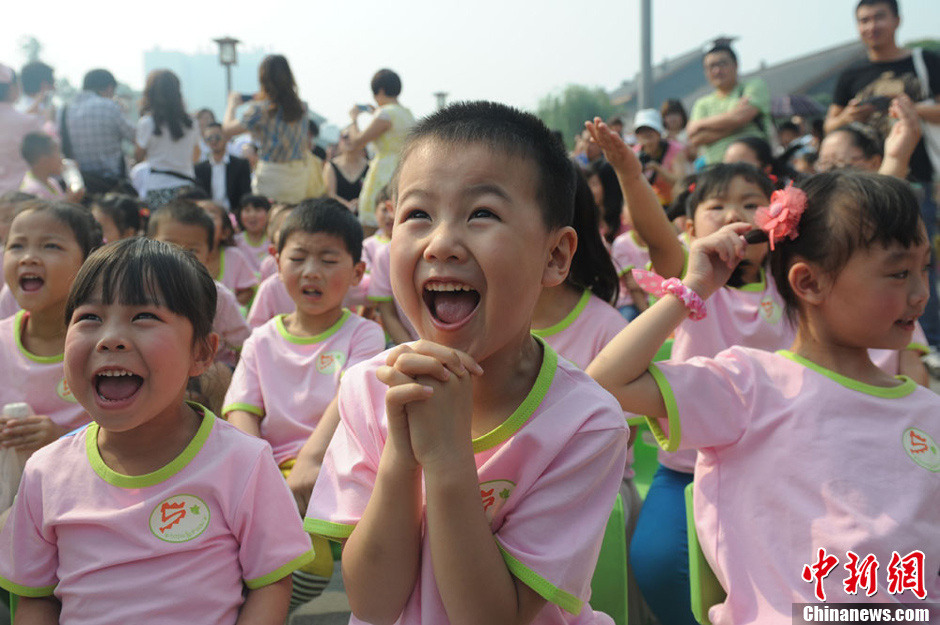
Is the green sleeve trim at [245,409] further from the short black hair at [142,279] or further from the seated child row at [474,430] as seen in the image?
the short black hair at [142,279]

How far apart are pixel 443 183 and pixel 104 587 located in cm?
109

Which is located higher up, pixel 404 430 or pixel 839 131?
pixel 404 430

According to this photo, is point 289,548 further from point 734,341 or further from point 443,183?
point 734,341

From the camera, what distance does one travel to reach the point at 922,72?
4.85 m

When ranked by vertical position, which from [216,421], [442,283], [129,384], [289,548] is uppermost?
[442,283]

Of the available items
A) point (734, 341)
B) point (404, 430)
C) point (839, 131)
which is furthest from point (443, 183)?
point (839, 131)

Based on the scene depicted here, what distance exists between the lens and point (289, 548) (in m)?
1.72

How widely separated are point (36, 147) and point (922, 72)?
610cm

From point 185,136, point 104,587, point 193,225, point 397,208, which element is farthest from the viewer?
point 185,136

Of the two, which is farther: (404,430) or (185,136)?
(185,136)

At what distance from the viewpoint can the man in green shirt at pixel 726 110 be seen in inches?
223

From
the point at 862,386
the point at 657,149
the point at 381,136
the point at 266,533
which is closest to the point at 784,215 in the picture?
the point at 862,386

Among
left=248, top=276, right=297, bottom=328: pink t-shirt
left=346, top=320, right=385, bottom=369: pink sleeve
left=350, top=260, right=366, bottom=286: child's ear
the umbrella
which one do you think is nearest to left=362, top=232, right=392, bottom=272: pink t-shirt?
left=248, top=276, right=297, bottom=328: pink t-shirt

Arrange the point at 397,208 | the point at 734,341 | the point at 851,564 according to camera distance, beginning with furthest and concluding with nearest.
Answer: the point at 734,341
the point at 851,564
the point at 397,208
